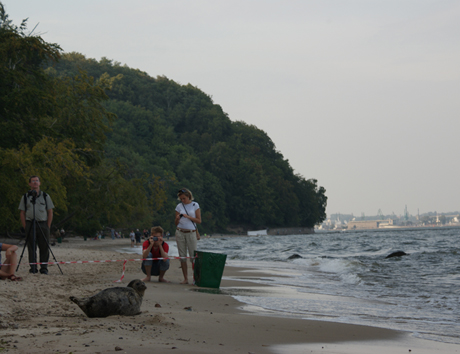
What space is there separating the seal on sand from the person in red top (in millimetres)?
3721

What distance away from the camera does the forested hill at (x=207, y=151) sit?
9694 centimetres

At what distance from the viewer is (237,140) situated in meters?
115

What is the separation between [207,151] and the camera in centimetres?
11038

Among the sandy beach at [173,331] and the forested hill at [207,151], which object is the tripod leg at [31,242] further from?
the forested hill at [207,151]

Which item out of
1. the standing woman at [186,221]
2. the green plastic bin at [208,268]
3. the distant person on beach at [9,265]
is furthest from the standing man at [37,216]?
the green plastic bin at [208,268]

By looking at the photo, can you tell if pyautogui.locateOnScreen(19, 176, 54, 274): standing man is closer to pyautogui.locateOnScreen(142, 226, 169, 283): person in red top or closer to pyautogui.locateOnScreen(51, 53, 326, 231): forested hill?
pyautogui.locateOnScreen(142, 226, 169, 283): person in red top

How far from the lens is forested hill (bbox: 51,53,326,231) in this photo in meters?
96.9

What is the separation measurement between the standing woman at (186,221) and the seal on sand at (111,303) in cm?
366

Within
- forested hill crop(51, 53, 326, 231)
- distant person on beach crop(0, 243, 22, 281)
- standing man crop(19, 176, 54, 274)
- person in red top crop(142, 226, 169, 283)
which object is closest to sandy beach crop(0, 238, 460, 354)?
distant person on beach crop(0, 243, 22, 281)

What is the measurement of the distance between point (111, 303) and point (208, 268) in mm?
4002

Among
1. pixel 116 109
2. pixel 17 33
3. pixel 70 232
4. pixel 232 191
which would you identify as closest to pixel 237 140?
A: pixel 232 191

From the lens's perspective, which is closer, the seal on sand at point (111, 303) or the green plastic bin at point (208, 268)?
the seal on sand at point (111, 303)

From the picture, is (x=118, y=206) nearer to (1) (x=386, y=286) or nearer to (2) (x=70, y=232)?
(2) (x=70, y=232)

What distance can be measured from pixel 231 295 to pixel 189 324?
3.26 meters
